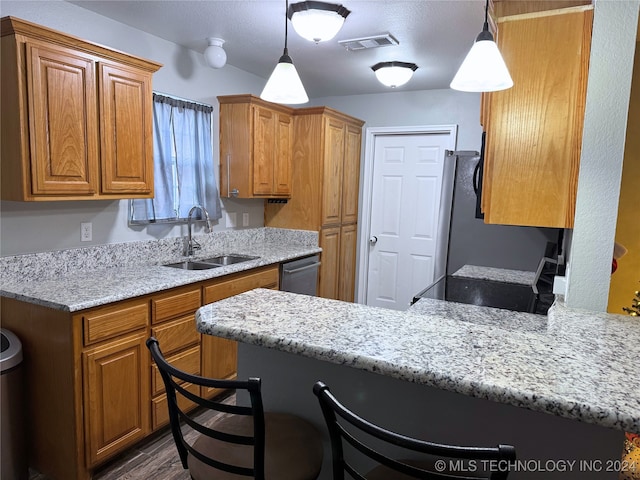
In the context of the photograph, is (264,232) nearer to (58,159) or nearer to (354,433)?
(58,159)

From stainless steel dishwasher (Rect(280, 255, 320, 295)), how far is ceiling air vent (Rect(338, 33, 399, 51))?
5.48ft

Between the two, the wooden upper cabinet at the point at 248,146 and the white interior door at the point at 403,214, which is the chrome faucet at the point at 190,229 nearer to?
the wooden upper cabinet at the point at 248,146

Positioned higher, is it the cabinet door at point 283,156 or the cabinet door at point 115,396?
the cabinet door at point 283,156

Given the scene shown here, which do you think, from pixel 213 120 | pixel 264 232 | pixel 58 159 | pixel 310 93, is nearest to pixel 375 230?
pixel 264 232

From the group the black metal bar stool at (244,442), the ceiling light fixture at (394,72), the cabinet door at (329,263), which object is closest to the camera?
the black metal bar stool at (244,442)

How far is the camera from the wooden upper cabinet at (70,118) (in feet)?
6.59

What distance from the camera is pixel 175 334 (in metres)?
2.51

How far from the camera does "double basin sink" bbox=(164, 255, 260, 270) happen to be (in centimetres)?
315

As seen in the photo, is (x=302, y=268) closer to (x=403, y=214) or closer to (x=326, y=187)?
(x=326, y=187)

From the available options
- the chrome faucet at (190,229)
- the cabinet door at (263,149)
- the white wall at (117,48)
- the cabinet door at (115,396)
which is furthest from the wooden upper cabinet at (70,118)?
the cabinet door at (263,149)

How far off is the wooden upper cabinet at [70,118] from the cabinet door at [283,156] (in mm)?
1398

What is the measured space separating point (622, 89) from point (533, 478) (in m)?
1.14

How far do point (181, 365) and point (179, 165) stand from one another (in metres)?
1.47

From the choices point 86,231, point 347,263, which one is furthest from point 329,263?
point 86,231
